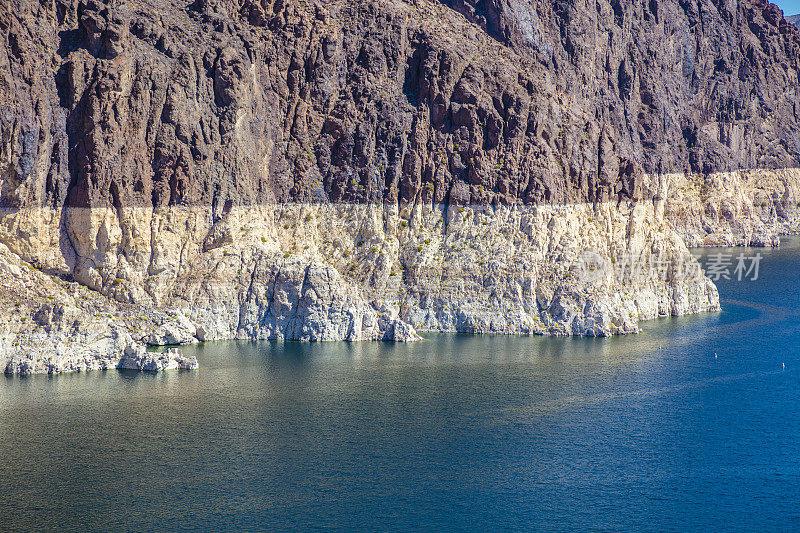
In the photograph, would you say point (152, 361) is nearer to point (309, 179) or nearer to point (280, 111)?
point (309, 179)

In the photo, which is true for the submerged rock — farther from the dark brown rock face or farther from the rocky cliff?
the dark brown rock face

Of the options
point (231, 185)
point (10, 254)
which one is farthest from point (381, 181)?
point (10, 254)

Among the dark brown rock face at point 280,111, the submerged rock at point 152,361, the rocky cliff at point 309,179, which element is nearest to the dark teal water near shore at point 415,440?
the submerged rock at point 152,361

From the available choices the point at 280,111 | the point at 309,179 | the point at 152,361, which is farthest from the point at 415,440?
the point at 280,111

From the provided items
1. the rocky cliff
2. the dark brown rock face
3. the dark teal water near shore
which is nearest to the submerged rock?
the dark teal water near shore

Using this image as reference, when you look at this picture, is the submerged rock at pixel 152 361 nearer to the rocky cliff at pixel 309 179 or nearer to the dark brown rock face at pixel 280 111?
the rocky cliff at pixel 309 179
